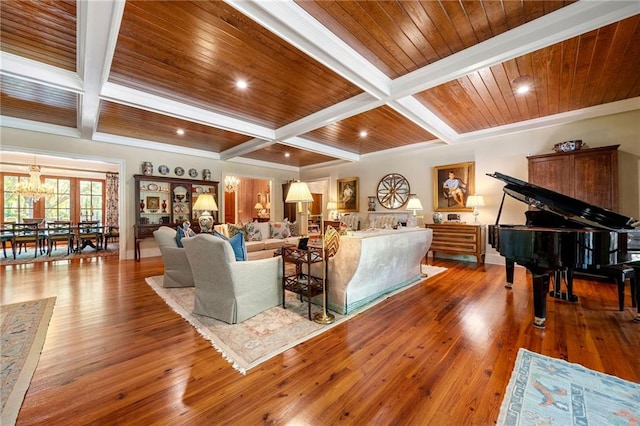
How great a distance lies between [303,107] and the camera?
413cm

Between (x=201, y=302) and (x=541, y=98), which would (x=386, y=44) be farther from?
(x=201, y=302)

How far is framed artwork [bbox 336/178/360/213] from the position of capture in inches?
307

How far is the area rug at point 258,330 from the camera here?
6.46 feet

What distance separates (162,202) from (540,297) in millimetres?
7552

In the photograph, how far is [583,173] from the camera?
4.11 m

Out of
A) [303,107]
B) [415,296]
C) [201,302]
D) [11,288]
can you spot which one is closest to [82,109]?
[11,288]

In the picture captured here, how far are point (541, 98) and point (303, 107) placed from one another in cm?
369

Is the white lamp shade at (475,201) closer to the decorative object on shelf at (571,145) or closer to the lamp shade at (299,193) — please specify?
the decorative object on shelf at (571,145)

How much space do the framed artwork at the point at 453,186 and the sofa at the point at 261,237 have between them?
144 inches

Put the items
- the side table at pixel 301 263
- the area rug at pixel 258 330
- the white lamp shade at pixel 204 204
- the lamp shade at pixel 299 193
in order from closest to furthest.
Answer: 1. the area rug at pixel 258 330
2. the side table at pixel 301 263
3. the lamp shade at pixel 299 193
4. the white lamp shade at pixel 204 204

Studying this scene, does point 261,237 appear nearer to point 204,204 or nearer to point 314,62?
point 204,204

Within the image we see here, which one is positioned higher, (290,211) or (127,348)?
(290,211)

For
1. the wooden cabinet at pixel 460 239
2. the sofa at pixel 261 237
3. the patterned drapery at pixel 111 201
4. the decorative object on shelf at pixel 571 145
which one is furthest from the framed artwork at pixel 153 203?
the decorative object on shelf at pixel 571 145

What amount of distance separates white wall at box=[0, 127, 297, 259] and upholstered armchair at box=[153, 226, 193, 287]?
323cm
